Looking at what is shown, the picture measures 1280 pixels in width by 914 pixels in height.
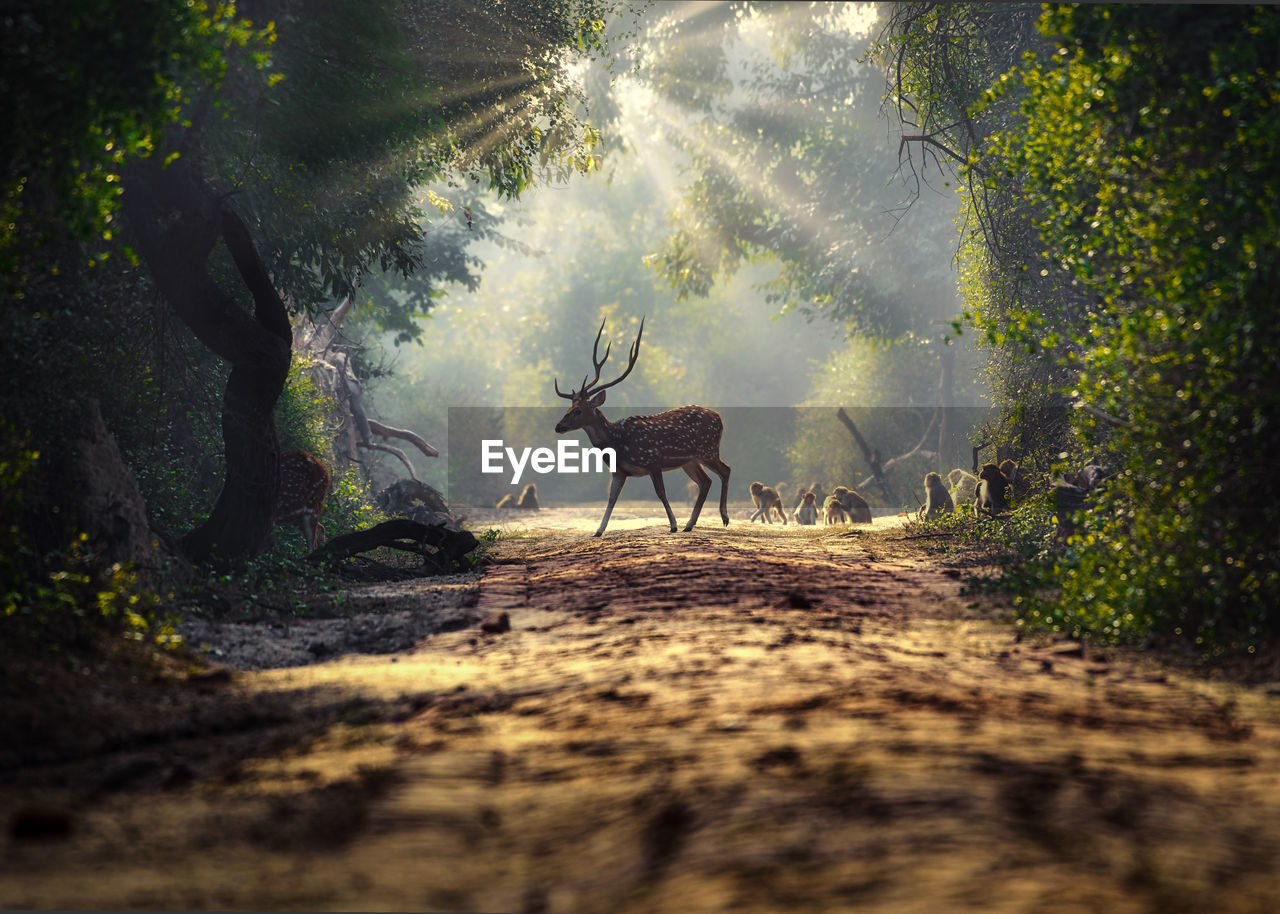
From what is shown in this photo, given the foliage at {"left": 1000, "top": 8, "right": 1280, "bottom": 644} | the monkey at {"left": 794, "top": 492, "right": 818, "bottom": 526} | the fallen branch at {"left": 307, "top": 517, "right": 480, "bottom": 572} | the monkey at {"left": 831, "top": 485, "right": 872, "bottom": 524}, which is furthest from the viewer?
the monkey at {"left": 794, "top": 492, "right": 818, "bottom": 526}

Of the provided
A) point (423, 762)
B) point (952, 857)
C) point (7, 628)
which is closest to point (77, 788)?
point (423, 762)

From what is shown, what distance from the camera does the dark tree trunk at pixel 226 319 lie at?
31.7 feet

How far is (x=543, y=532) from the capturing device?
16.8m

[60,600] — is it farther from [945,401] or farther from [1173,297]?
[945,401]

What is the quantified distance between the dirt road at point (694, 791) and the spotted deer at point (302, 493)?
20.4ft

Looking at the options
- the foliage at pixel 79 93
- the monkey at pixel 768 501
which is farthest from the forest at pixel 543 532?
the monkey at pixel 768 501

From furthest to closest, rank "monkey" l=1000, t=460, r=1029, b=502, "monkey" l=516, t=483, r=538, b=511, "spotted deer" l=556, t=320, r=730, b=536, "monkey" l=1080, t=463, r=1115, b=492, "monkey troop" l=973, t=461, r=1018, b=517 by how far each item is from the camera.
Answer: "monkey" l=516, t=483, r=538, b=511
"spotted deer" l=556, t=320, r=730, b=536
"monkey" l=1000, t=460, r=1029, b=502
"monkey troop" l=973, t=461, r=1018, b=517
"monkey" l=1080, t=463, r=1115, b=492

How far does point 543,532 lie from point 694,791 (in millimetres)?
13539

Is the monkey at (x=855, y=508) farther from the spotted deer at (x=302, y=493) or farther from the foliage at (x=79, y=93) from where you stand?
the foliage at (x=79, y=93)

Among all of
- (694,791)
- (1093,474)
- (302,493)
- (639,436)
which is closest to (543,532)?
(639,436)

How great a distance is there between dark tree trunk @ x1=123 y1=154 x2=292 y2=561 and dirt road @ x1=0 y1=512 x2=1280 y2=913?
453cm

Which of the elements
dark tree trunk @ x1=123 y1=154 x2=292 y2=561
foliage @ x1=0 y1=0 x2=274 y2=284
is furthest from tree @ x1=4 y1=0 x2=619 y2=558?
foliage @ x1=0 y1=0 x2=274 y2=284

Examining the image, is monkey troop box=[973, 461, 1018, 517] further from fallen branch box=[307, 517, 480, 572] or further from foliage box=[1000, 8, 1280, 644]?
fallen branch box=[307, 517, 480, 572]

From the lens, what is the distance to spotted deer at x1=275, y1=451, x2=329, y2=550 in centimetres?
1161
